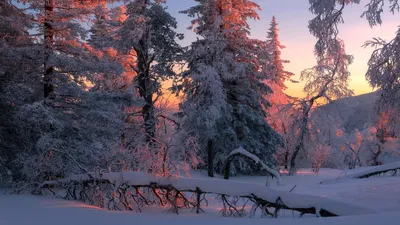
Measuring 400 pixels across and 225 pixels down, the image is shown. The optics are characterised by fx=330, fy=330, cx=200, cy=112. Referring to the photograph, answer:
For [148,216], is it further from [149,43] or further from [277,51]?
[277,51]

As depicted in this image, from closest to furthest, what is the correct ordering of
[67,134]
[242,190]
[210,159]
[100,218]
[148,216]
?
[100,218] < [148,216] < [242,190] < [67,134] < [210,159]

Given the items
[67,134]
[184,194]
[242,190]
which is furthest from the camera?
[67,134]

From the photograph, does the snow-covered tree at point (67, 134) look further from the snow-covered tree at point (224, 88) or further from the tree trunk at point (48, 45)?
the snow-covered tree at point (224, 88)

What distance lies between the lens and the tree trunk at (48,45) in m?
12.3

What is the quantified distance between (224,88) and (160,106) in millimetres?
6740

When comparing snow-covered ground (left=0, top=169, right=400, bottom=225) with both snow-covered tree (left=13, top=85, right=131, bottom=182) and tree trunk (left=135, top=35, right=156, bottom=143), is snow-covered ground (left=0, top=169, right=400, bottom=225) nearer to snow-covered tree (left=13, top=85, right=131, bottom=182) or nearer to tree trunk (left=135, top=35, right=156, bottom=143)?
snow-covered tree (left=13, top=85, right=131, bottom=182)

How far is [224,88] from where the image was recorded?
66.2 feet

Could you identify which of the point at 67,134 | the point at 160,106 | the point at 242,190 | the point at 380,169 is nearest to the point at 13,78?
the point at 67,134

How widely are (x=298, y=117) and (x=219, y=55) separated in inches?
304

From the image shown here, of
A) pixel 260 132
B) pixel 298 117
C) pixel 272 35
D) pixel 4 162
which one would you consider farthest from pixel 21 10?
pixel 272 35

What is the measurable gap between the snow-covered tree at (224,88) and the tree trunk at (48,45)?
840 cm

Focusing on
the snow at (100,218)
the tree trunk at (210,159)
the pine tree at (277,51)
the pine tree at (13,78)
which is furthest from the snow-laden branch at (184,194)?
the pine tree at (277,51)

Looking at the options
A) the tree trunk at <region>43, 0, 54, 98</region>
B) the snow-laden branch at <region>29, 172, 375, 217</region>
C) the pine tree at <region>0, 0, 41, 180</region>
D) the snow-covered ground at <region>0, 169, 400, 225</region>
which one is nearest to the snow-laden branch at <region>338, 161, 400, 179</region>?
the snow-covered ground at <region>0, 169, 400, 225</region>

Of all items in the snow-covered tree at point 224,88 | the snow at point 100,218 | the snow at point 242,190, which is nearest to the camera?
the snow at point 100,218
